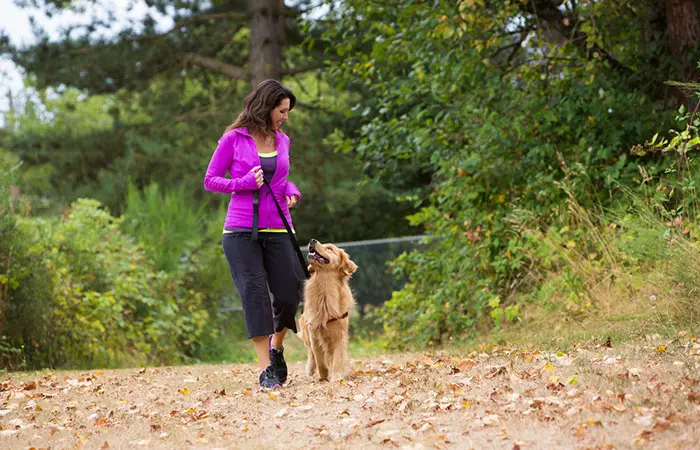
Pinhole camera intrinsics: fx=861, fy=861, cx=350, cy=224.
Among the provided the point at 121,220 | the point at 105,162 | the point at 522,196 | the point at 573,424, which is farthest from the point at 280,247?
the point at 105,162

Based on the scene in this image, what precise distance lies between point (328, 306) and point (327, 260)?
339 millimetres

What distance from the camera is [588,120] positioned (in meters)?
9.40

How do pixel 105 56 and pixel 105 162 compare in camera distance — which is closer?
pixel 105 56

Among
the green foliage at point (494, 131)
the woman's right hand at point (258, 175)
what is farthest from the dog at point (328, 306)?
the green foliage at point (494, 131)

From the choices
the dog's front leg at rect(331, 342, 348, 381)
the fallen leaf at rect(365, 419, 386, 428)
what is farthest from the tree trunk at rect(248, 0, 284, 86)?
the fallen leaf at rect(365, 419, 386, 428)

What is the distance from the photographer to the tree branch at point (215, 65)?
1969 cm

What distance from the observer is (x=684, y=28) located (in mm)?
8992

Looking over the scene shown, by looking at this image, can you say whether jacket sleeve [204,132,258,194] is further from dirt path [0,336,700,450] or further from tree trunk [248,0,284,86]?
tree trunk [248,0,284,86]

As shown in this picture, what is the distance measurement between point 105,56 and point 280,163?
1384cm

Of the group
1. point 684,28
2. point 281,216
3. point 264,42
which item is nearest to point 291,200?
point 281,216

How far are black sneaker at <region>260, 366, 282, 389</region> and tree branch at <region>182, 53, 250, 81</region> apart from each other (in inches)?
553

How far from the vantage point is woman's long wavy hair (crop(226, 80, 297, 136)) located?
20.8 feet

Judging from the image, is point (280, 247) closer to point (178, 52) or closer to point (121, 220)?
point (121, 220)

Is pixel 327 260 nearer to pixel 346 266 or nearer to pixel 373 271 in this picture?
pixel 346 266
